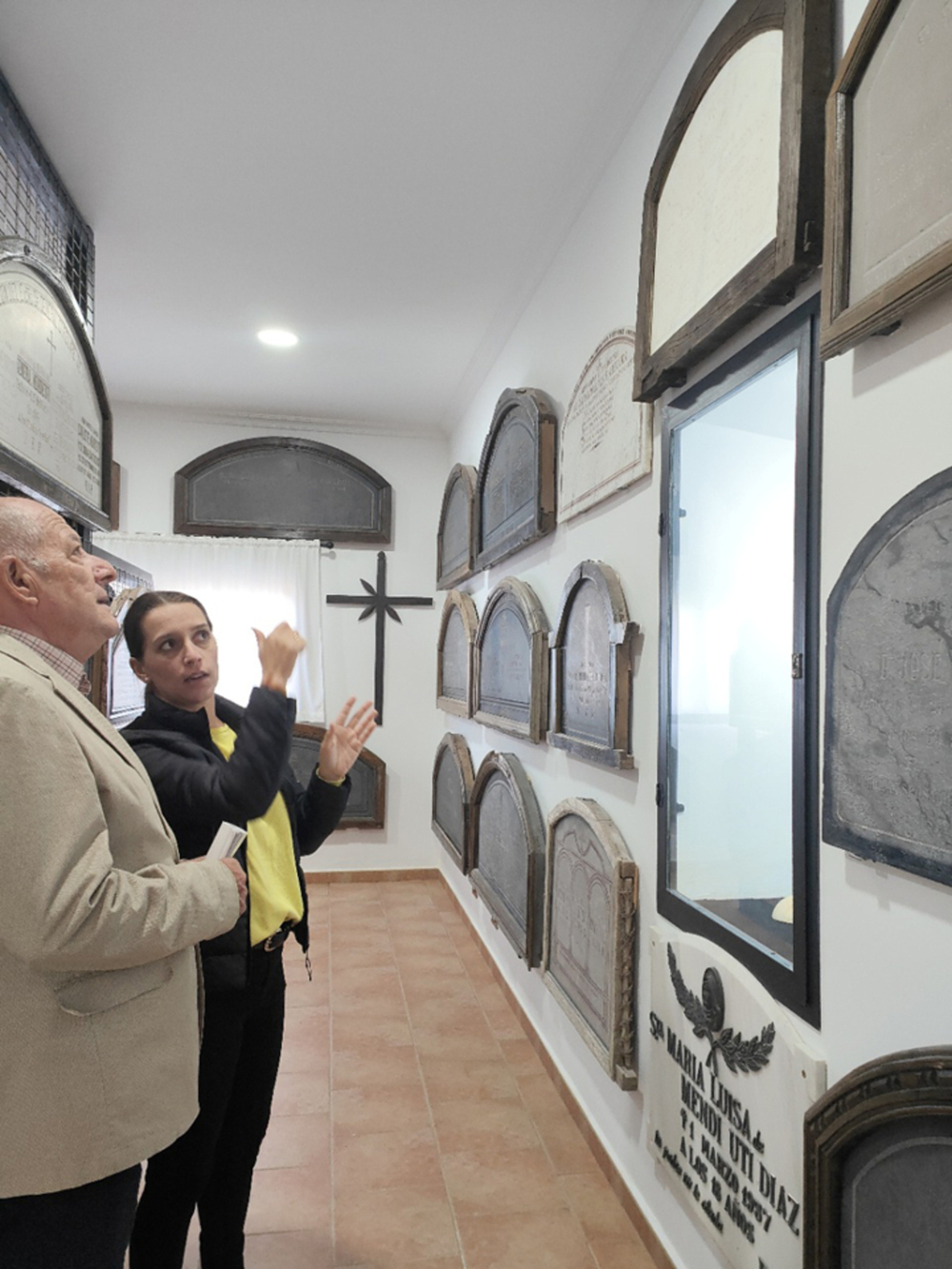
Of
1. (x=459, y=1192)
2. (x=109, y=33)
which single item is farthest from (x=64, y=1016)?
(x=109, y=33)

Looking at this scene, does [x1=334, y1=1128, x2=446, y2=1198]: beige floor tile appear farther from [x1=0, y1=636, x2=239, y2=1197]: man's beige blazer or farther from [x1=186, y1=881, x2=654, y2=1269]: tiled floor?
[x1=0, y1=636, x2=239, y2=1197]: man's beige blazer

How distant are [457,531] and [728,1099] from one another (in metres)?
3.16

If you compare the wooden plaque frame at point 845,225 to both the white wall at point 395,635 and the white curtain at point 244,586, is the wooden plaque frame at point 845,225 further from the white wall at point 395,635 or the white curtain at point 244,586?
the white wall at point 395,635

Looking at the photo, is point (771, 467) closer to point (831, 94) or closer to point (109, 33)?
point (831, 94)

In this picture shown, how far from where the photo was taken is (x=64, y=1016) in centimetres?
94

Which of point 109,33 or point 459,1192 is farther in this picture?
point 459,1192

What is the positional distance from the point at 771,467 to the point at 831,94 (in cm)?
58

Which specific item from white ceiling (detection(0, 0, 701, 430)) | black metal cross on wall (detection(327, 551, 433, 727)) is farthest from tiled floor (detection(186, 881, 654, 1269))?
white ceiling (detection(0, 0, 701, 430))

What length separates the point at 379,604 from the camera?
4922mm

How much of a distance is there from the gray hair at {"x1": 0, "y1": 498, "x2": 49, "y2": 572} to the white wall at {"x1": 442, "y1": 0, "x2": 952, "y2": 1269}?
1.07 metres

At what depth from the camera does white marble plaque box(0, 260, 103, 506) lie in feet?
5.70

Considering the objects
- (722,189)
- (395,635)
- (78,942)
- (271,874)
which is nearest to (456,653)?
(395,635)

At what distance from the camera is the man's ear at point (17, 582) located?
3.36 ft

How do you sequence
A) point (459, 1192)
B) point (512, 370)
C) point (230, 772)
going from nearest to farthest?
point (230, 772), point (459, 1192), point (512, 370)
